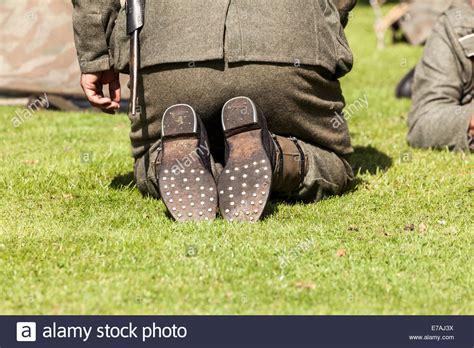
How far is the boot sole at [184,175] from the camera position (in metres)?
4.58

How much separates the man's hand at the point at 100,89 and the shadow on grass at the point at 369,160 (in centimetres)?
166

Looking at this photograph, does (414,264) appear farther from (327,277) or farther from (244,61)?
(244,61)

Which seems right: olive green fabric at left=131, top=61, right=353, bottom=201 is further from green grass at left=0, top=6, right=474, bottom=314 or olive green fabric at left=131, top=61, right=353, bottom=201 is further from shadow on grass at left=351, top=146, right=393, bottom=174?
shadow on grass at left=351, top=146, right=393, bottom=174

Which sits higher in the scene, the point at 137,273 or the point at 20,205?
the point at 137,273

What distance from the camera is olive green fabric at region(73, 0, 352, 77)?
470 cm

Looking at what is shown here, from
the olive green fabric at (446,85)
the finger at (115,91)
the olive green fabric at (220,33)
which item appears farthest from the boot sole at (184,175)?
the olive green fabric at (446,85)

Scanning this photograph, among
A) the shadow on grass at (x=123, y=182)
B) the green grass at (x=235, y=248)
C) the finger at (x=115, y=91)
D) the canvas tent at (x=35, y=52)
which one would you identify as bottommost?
the canvas tent at (x=35, y=52)

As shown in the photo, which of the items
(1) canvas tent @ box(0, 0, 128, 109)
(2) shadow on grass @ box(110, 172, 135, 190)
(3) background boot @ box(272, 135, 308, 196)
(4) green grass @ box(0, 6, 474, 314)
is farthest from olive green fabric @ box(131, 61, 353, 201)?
(1) canvas tent @ box(0, 0, 128, 109)

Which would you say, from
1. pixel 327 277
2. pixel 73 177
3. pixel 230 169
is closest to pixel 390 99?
pixel 73 177

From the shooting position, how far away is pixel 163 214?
15.8 ft

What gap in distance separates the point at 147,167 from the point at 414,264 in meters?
1.64

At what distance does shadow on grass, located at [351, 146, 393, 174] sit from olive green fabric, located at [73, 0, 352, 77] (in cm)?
121

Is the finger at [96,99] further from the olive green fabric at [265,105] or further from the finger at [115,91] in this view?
the olive green fabric at [265,105]

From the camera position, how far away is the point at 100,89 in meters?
5.10
